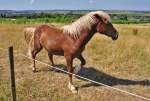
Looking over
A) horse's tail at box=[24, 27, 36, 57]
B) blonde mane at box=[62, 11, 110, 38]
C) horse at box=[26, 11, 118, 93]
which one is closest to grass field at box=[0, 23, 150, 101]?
horse at box=[26, 11, 118, 93]

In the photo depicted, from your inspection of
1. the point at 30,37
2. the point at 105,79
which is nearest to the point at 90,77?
the point at 105,79

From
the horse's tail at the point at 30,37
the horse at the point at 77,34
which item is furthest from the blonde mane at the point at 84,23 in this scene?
the horse's tail at the point at 30,37

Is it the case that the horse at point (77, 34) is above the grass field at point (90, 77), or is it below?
above

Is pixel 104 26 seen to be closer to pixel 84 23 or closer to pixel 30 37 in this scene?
pixel 84 23

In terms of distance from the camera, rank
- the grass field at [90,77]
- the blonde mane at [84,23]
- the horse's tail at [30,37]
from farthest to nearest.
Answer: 1. the horse's tail at [30,37]
2. the blonde mane at [84,23]
3. the grass field at [90,77]

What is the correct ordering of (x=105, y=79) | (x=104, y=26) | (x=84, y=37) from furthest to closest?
(x=105, y=79) < (x=84, y=37) < (x=104, y=26)

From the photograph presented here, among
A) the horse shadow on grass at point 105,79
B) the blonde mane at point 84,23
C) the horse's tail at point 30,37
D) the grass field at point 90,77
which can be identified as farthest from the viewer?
the horse's tail at point 30,37

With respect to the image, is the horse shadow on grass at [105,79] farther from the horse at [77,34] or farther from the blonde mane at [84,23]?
the blonde mane at [84,23]

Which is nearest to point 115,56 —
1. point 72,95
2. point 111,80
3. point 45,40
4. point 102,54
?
point 102,54

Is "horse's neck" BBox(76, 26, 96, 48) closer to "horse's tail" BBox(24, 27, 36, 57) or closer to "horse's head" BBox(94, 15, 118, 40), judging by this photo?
"horse's head" BBox(94, 15, 118, 40)

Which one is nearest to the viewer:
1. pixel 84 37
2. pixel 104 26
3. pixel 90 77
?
pixel 104 26

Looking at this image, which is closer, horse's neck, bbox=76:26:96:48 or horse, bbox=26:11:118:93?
horse, bbox=26:11:118:93

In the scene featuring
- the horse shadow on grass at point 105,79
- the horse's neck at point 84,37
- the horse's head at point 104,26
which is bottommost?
the horse shadow on grass at point 105,79

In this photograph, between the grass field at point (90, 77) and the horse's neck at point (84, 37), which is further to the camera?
the horse's neck at point (84, 37)
